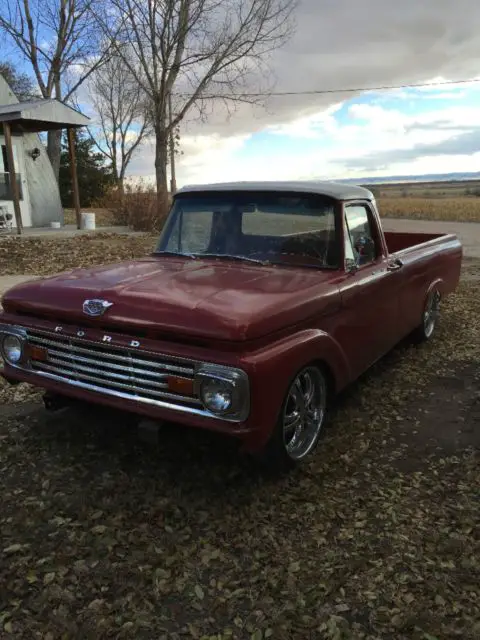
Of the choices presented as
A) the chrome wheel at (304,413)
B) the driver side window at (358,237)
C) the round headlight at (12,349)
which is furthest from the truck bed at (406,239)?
the round headlight at (12,349)

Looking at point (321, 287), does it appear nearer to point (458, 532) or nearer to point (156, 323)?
point (156, 323)

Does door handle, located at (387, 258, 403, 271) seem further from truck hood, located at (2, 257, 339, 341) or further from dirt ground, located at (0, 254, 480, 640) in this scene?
dirt ground, located at (0, 254, 480, 640)

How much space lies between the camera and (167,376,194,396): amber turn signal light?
114 inches

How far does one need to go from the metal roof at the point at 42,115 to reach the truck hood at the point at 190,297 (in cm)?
1139

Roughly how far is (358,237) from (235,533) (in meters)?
2.44

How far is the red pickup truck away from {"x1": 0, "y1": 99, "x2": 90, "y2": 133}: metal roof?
1088 centimetres

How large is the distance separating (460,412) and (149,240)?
11168mm

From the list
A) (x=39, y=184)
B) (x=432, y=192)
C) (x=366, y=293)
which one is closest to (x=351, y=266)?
(x=366, y=293)

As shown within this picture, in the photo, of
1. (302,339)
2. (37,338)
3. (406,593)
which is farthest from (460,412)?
(37,338)

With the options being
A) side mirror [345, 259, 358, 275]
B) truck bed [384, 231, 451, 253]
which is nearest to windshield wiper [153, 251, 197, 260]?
side mirror [345, 259, 358, 275]

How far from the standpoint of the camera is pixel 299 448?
3.53m

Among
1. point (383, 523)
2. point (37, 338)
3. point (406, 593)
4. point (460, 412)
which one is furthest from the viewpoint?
point (460, 412)

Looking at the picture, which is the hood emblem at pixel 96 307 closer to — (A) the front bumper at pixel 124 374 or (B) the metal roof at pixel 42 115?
(A) the front bumper at pixel 124 374

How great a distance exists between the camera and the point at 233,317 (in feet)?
9.35
